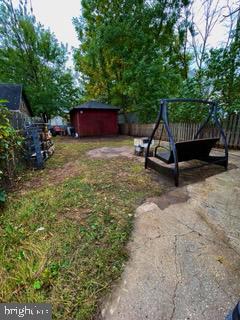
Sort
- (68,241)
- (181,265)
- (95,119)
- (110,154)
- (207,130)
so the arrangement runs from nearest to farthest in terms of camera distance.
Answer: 1. (181,265)
2. (68,241)
3. (110,154)
4. (207,130)
5. (95,119)

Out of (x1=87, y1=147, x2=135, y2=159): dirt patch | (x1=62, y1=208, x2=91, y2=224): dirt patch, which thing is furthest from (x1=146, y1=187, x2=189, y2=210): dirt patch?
(x1=87, y1=147, x2=135, y2=159): dirt patch

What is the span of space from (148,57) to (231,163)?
37.2ft

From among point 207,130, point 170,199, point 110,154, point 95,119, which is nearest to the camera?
point 170,199

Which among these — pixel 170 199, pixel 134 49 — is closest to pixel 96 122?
pixel 134 49

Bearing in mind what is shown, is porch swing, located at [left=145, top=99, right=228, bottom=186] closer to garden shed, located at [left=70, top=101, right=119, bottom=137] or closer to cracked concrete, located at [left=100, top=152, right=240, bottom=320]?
cracked concrete, located at [left=100, top=152, right=240, bottom=320]

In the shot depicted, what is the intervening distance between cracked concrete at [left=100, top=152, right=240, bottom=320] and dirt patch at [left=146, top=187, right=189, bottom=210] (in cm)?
3

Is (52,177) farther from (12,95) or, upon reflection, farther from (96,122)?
(12,95)

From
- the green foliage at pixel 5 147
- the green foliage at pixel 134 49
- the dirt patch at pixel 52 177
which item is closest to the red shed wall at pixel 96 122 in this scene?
the green foliage at pixel 134 49

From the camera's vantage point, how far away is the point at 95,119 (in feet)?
46.1

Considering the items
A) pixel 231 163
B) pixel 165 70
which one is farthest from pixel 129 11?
pixel 231 163

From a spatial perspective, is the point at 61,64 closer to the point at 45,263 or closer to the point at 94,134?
the point at 94,134

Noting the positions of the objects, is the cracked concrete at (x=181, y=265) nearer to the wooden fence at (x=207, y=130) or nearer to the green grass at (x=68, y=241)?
the green grass at (x=68, y=241)

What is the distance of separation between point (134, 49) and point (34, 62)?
11067 millimetres

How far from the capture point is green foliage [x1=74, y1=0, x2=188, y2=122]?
12.4 metres
